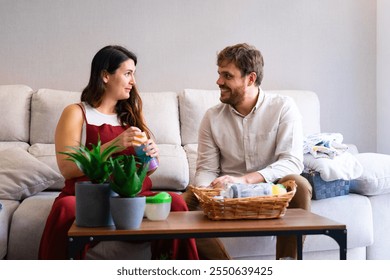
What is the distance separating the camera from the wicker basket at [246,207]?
1787 millimetres

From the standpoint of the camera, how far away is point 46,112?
9.70ft

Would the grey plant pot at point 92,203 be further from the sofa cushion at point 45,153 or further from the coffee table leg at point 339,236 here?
the sofa cushion at point 45,153

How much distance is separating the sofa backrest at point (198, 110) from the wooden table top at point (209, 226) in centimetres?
124

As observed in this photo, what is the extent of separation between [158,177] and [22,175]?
0.58 m

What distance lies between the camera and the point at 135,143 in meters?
1.92

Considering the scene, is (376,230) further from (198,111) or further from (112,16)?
(112,16)

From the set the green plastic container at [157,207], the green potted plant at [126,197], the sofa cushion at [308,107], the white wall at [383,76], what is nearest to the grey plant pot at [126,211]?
the green potted plant at [126,197]

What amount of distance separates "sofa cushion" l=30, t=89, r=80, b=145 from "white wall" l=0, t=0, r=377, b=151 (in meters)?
0.33

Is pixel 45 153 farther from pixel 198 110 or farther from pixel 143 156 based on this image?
pixel 143 156

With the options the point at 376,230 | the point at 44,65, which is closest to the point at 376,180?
the point at 376,230

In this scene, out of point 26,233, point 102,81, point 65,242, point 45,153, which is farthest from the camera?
point 45,153

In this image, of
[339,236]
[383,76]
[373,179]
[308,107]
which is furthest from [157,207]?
[383,76]

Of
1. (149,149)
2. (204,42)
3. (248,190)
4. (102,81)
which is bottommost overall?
(248,190)

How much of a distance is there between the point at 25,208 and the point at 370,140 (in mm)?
2089
